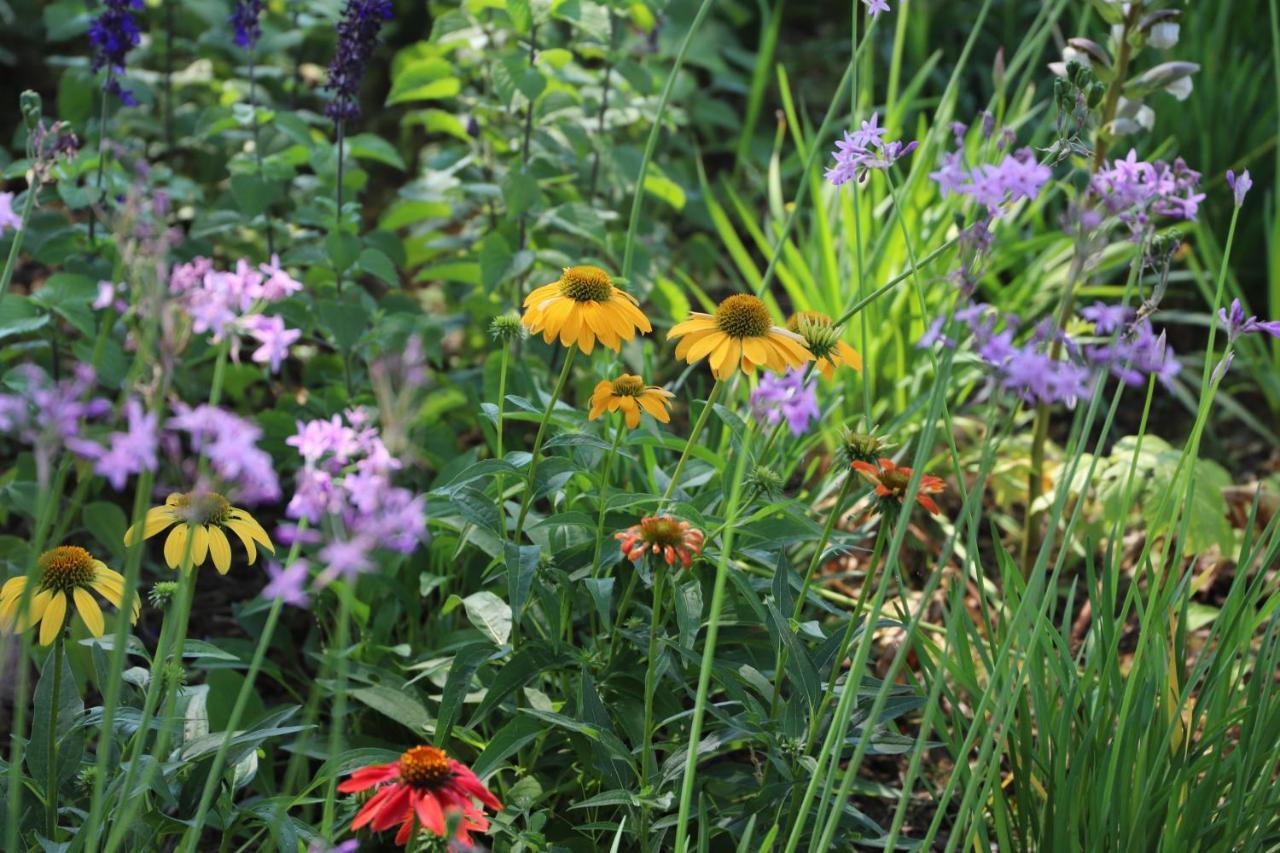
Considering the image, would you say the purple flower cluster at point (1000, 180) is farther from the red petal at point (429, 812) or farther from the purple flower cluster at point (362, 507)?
the red petal at point (429, 812)

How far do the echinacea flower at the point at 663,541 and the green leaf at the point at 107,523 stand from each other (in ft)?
3.37

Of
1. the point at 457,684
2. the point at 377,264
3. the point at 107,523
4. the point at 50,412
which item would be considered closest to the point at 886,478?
the point at 457,684

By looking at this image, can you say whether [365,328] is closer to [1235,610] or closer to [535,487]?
[535,487]

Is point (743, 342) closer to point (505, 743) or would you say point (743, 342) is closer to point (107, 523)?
point (505, 743)

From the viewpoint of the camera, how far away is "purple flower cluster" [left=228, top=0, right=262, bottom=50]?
2.27 m

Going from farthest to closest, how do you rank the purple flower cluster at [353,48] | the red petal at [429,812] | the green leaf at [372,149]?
the green leaf at [372,149] → the purple flower cluster at [353,48] → the red petal at [429,812]

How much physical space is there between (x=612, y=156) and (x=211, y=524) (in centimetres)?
137

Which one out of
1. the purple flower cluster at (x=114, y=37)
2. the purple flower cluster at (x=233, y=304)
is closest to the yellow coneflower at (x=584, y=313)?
the purple flower cluster at (x=233, y=304)

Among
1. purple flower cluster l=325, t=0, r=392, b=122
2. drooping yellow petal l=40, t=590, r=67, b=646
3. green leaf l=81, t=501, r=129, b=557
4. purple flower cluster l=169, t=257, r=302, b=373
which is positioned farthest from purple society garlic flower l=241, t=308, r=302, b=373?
purple flower cluster l=325, t=0, r=392, b=122

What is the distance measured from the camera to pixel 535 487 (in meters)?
1.46

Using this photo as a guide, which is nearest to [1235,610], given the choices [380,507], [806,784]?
[806,784]

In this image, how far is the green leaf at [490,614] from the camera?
1.55 m

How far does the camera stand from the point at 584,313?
141cm

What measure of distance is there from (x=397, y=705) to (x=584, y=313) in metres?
0.57
